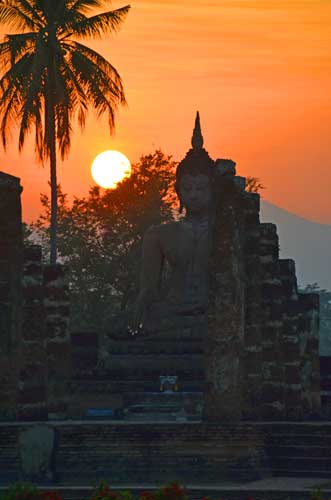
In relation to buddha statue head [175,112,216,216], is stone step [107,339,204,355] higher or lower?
lower

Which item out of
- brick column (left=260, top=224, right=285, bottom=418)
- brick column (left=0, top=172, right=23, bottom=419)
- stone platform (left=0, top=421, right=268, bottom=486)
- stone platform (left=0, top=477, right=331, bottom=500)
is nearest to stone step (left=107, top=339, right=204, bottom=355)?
brick column (left=260, top=224, right=285, bottom=418)

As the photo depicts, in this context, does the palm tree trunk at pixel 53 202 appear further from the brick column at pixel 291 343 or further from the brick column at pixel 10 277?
the brick column at pixel 10 277

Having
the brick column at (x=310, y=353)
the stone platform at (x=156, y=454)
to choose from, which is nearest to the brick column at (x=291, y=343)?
the brick column at (x=310, y=353)

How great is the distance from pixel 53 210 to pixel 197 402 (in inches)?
1234

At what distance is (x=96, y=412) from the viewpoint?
42.7 meters

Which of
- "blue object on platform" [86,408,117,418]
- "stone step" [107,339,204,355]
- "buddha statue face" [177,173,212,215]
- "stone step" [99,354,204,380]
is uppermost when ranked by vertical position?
"buddha statue face" [177,173,212,215]

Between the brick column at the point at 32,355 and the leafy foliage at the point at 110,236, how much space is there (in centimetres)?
3691

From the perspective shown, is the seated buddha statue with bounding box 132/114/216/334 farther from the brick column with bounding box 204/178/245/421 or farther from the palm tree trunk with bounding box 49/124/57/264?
the palm tree trunk with bounding box 49/124/57/264

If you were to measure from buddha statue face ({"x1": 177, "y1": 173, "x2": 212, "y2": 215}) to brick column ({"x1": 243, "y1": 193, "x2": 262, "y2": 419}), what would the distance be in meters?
6.83

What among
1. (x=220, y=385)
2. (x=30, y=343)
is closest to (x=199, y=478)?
(x=220, y=385)

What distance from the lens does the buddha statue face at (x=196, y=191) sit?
4697cm

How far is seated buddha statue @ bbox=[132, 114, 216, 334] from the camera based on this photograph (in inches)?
1838

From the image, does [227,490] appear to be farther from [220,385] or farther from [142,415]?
[142,415]

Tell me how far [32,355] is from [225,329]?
4.51 m
